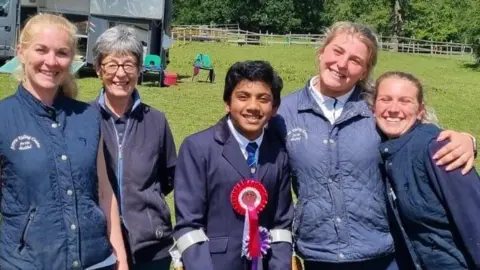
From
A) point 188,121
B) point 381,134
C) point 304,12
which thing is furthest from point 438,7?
point 381,134

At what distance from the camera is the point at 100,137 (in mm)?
3062

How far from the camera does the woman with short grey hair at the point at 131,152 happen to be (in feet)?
11.1

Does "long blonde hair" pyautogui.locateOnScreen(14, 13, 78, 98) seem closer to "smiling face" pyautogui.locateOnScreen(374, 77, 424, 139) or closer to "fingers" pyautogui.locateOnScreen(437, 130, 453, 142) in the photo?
"smiling face" pyautogui.locateOnScreen(374, 77, 424, 139)

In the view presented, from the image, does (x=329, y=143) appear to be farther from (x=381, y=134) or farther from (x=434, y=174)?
(x=434, y=174)

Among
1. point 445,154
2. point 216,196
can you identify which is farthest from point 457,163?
point 216,196

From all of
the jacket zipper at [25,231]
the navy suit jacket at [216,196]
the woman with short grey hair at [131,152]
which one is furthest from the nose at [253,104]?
the jacket zipper at [25,231]

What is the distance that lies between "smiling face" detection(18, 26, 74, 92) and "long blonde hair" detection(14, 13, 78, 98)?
2 cm

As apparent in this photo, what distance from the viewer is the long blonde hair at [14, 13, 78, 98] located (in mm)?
2932

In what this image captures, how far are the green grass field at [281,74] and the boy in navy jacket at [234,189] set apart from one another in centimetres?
97

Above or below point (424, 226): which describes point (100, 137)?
above

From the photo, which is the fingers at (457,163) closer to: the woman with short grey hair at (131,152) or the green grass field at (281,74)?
the green grass field at (281,74)

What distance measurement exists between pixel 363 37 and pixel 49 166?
1656 mm

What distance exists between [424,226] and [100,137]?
1533 mm

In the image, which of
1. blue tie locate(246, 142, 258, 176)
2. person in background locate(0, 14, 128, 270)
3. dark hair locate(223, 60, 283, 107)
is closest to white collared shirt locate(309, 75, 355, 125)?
dark hair locate(223, 60, 283, 107)
